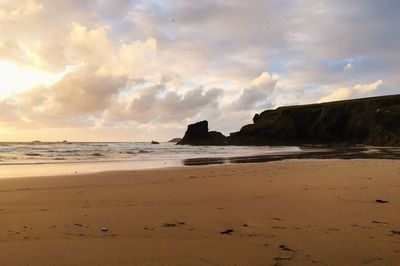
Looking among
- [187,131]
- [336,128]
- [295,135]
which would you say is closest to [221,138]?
[187,131]

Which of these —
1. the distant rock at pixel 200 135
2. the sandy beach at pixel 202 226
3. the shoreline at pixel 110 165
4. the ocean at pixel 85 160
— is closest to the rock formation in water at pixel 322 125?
the distant rock at pixel 200 135

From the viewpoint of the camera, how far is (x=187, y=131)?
95188 mm

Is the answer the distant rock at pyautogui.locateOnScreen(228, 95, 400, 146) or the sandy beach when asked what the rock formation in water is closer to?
the distant rock at pyautogui.locateOnScreen(228, 95, 400, 146)

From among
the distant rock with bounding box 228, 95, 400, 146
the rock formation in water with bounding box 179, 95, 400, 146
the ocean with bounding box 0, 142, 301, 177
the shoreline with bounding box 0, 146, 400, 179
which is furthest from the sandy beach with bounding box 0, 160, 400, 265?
the distant rock with bounding box 228, 95, 400, 146

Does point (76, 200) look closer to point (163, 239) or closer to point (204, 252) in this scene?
point (163, 239)

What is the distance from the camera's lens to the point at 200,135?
92.9m

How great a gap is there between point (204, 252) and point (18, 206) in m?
4.49

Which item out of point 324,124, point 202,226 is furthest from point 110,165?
point 324,124

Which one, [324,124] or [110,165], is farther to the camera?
[324,124]

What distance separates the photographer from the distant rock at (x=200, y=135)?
90.5m

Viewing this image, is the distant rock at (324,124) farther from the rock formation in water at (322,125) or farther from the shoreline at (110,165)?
the shoreline at (110,165)

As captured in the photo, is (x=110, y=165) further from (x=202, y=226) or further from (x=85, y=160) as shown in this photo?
(x=202, y=226)

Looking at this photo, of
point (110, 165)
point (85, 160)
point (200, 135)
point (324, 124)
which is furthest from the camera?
point (200, 135)

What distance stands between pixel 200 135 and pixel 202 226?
286 ft
